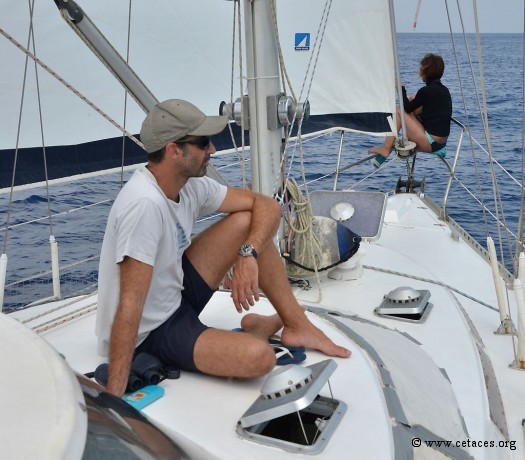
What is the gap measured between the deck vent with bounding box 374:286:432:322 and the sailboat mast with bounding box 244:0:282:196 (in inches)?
25.9

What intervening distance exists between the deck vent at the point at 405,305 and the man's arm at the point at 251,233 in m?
0.92

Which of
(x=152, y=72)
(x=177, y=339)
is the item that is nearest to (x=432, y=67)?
(x=152, y=72)

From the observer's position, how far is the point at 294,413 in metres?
1.81

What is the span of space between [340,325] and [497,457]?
603 millimetres

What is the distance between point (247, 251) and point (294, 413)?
0.49 meters

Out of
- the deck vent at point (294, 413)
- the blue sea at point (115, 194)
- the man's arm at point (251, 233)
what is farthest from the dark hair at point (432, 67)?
the deck vent at point (294, 413)

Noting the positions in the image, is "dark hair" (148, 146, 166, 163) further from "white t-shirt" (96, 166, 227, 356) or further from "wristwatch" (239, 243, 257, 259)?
"wristwatch" (239, 243, 257, 259)

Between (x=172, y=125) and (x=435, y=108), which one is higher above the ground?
(x=172, y=125)

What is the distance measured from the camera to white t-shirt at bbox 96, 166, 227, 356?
184cm

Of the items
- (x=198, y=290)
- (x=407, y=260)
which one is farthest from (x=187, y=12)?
(x=198, y=290)

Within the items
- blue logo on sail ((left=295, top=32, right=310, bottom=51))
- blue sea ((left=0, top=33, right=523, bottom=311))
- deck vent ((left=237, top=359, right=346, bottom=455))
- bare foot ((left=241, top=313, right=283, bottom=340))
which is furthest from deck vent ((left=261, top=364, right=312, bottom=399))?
blue logo on sail ((left=295, top=32, right=310, bottom=51))

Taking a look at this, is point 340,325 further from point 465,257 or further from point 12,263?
point 12,263

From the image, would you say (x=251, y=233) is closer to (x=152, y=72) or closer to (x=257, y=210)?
(x=257, y=210)

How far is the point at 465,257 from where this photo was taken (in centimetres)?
424
